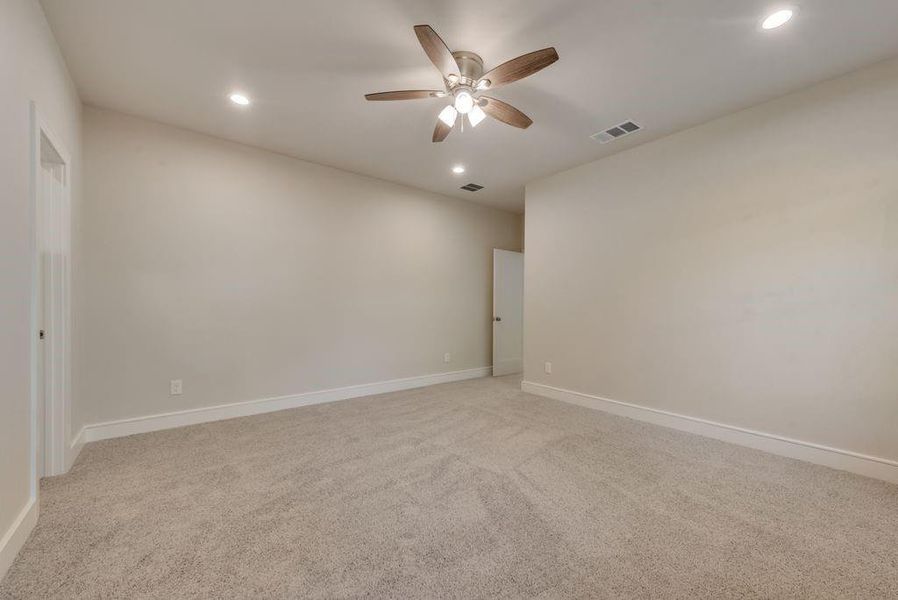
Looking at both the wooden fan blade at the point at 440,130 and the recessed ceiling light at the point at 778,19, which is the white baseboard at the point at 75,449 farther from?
the recessed ceiling light at the point at 778,19

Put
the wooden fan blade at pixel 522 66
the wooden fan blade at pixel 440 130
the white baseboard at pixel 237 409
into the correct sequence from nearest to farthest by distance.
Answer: the wooden fan blade at pixel 522 66 → the wooden fan blade at pixel 440 130 → the white baseboard at pixel 237 409

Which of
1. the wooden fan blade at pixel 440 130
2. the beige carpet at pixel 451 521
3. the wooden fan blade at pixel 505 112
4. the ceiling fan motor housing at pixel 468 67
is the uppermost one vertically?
Answer: the ceiling fan motor housing at pixel 468 67

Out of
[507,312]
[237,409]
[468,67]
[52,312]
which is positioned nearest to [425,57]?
[468,67]

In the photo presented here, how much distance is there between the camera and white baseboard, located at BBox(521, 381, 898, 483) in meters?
2.38

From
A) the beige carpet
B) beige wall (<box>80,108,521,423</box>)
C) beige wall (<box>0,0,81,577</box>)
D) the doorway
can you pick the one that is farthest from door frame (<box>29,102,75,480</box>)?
beige wall (<box>80,108,521,423</box>)

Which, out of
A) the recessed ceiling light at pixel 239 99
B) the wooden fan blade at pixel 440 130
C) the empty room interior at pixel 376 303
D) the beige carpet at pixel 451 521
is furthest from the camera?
the recessed ceiling light at pixel 239 99

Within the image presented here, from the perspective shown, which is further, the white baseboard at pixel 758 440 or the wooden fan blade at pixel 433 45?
the white baseboard at pixel 758 440

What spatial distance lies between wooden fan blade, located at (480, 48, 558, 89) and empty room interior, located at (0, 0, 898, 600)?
18 millimetres

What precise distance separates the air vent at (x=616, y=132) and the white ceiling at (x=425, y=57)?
104 millimetres

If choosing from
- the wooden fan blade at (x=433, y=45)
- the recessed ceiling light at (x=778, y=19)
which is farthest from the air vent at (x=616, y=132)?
the wooden fan blade at (x=433, y=45)

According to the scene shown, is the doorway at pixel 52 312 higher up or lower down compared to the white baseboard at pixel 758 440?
higher up

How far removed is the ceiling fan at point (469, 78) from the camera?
1.90 metres

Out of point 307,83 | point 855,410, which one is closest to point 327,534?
point 307,83

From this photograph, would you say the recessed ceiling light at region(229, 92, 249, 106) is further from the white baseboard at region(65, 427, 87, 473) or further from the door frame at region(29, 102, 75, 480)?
the white baseboard at region(65, 427, 87, 473)
